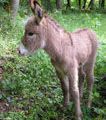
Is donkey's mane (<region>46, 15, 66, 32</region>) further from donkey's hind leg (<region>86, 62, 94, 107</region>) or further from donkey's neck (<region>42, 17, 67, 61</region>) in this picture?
donkey's hind leg (<region>86, 62, 94, 107</region>)

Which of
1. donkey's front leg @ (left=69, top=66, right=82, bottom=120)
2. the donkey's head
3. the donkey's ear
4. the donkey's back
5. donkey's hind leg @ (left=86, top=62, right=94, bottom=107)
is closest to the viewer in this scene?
the donkey's ear

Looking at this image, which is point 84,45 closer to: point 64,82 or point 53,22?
point 64,82

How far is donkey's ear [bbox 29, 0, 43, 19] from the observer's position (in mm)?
6115

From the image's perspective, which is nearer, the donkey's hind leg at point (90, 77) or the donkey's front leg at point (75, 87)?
the donkey's front leg at point (75, 87)

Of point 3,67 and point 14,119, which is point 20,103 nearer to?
point 14,119

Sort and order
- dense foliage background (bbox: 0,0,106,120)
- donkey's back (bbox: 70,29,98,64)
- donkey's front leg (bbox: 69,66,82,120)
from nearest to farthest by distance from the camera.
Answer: donkey's front leg (bbox: 69,66,82,120)
donkey's back (bbox: 70,29,98,64)
dense foliage background (bbox: 0,0,106,120)

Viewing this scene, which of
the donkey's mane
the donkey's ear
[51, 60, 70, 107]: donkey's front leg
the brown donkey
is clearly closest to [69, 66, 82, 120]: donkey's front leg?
the brown donkey

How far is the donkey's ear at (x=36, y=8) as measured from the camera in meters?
6.11

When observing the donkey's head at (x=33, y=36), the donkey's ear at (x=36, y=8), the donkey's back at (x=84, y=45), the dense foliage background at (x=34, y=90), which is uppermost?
the donkey's ear at (x=36, y=8)

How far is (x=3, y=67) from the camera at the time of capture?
832 cm

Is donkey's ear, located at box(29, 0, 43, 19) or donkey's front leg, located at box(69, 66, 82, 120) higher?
donkey's ear, located at box(29, 0, 43, 19)

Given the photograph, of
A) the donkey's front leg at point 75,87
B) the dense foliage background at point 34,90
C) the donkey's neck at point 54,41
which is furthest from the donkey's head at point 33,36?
the dense foliage background at point 34,90

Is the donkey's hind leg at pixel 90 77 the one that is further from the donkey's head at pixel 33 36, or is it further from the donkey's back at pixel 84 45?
the donkey's head at pixel 33 36

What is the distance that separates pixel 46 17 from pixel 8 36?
4.12 m
